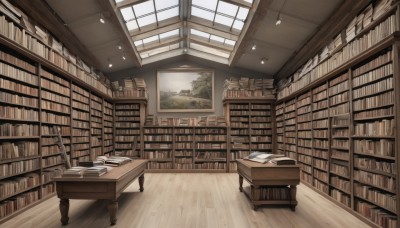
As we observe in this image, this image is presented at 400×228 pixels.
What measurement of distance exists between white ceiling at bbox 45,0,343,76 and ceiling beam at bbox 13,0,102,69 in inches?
3.8

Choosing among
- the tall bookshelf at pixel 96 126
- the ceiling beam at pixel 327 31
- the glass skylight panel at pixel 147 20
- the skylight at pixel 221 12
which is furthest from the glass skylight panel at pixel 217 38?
the tall bookshelf at pixel 96 126

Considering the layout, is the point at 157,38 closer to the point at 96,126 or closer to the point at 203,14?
the point at 203,14

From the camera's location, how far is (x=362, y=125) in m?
4.00

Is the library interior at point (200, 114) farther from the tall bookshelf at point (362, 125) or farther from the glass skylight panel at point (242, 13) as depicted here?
the glass skylight panel at point (242, 13)

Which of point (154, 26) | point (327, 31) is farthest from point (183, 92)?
point (327, 31)

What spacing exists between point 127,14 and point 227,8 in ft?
7.84

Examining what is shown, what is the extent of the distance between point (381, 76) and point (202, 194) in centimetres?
372

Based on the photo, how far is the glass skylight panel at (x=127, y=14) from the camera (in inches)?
242

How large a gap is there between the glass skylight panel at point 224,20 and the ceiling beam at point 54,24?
3.49 metres

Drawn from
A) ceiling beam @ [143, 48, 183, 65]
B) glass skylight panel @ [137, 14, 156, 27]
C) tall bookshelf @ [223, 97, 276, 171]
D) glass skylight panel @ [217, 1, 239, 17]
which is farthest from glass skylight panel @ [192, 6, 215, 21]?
tall bookshelf @ [223, 97, 276, 171]

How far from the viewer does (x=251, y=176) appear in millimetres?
4254

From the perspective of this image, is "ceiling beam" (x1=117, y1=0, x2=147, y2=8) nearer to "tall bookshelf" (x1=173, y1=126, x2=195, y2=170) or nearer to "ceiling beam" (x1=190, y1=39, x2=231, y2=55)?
"ceiling beam" (x1=190, y1=39, x2=231, y2=55)

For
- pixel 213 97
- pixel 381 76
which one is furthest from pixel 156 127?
pixel 381 76

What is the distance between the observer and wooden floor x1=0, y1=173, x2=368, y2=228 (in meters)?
3.66
